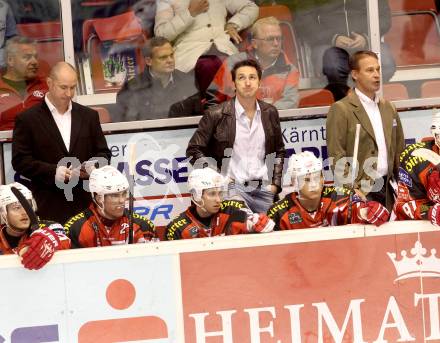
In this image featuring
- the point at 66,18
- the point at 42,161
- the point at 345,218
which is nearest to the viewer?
the point at 345,218

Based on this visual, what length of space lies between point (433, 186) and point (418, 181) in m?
0.12

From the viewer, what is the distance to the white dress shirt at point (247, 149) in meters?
8.09

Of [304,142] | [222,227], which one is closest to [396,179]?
[304,142]

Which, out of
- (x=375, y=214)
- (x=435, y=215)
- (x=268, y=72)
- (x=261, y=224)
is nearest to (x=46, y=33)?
(x=268, y=72)

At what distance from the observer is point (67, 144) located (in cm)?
795

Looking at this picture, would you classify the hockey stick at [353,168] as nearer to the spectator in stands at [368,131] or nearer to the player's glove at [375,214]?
the spectator in stands at [368,131]

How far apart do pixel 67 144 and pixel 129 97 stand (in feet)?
3.11

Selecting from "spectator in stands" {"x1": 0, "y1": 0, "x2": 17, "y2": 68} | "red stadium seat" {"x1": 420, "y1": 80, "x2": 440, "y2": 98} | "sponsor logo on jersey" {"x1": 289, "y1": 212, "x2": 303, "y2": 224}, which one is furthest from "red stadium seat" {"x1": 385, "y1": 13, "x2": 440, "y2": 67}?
"spectator in stands" {"x1": 0, "y1": 0, "x2": 17, "y2": 68}

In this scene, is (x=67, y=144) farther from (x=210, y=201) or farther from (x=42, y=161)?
(x=210, y=201)

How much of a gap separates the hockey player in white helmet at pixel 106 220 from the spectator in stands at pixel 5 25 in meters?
1.65

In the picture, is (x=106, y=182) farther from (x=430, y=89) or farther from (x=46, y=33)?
(x=430, y=89)

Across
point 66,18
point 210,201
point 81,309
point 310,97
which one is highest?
point 66,18

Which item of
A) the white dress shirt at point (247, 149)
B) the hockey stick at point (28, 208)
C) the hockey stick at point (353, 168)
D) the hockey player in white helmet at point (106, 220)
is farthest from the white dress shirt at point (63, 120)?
the hockey stick at point (353, 168)

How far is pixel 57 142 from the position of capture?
7926 mm
